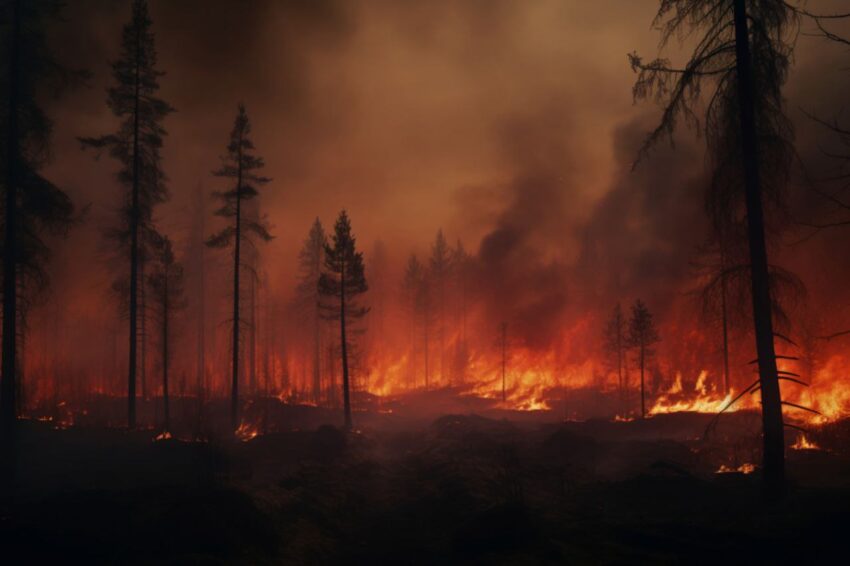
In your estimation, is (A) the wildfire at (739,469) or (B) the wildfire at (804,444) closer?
(A) the wildfire at (739,469)

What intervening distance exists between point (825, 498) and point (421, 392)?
52.0 m

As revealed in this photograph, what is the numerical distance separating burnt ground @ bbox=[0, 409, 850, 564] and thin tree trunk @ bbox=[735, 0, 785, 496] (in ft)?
3.26

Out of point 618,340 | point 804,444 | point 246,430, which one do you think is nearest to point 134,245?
point 246,430

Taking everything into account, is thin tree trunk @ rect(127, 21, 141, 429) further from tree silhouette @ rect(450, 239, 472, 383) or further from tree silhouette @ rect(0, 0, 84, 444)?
tree silhouette @ rect(450, 239, 472, 383)

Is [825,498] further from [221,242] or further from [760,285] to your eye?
[221,242]

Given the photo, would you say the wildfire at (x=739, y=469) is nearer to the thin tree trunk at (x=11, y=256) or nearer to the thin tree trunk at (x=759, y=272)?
the thin tree trunk at (x=759, y=272)

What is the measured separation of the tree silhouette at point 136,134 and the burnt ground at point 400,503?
23.8 feet

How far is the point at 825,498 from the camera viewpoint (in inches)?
351

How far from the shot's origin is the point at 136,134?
2159 centimetres

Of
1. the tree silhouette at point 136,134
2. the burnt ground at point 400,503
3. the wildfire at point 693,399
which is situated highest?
the tree silhouette at point 136,134

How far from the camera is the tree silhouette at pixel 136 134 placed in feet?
69.3

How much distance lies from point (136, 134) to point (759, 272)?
83.0 feet

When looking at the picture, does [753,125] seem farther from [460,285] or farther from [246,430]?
[460,285]

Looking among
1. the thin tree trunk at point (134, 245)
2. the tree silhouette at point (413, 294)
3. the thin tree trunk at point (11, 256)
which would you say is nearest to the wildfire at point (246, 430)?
the thin tree trunk at point (134, 245)
